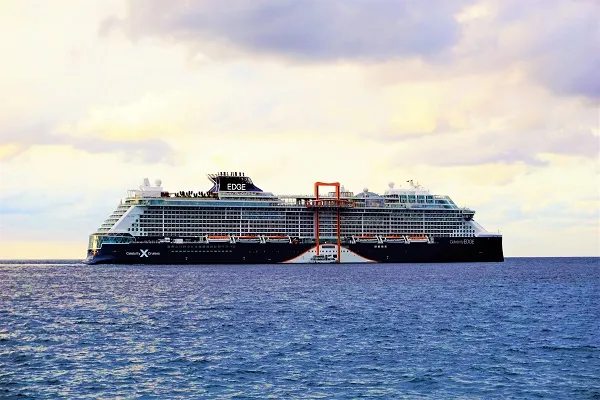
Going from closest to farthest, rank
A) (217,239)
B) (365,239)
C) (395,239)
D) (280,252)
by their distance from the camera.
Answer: (217,239), (280,252), (365,239), (395,239)

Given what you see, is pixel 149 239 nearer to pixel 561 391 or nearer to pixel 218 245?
pixel 218 245

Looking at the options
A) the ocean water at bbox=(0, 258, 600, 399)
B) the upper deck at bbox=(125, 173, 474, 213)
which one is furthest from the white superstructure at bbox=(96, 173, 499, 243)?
the ocean water at bbox=(0, 258, 600, 399)

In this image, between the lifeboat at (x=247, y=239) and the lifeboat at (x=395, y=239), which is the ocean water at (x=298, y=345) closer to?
the lifeboat at (x=247, y=239)

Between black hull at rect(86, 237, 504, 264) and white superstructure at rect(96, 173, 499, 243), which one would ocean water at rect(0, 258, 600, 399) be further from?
white superstructure at rect(96, 173, 499, 243)

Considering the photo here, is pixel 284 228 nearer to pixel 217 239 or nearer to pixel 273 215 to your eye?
pixel 273 215

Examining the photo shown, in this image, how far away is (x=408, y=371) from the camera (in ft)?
106

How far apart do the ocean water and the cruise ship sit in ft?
176

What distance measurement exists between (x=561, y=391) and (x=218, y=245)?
99.2 metres

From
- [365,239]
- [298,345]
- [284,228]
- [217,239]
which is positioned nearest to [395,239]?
[365,239]

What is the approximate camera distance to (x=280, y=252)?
12781 centimetres

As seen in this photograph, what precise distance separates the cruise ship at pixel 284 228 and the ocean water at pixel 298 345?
53.7m

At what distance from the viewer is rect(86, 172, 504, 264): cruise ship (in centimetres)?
12338

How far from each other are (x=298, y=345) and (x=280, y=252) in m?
89.4

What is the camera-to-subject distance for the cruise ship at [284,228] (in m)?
123
